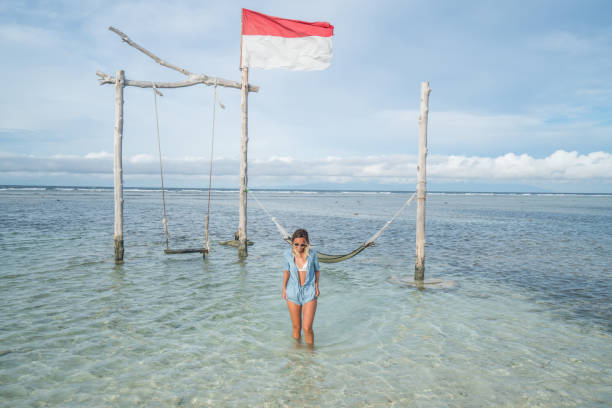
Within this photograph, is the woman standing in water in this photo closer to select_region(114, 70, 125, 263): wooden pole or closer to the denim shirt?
the denim shirt

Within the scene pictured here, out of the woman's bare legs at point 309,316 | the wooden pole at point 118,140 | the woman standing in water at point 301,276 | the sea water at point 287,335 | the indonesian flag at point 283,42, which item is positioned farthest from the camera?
the wooden pole at point 118,140

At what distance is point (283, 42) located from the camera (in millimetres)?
12297

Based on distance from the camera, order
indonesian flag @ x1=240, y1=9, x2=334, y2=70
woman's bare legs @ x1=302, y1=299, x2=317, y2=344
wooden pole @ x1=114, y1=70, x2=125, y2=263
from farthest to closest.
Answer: wooden pole @ x1=114, y1=70, x2=125, y2=263 < indonesian flag @ x1=240, y1=9, x2=334, y2=70 < woman's bare legs @ x1=302, y1=299, x2=317, y2=344

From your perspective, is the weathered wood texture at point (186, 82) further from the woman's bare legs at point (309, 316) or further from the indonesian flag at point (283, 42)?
the woman's bare legs at point (309, 316)

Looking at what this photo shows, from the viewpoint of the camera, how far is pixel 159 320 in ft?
26.4

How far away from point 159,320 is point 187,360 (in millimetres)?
2183

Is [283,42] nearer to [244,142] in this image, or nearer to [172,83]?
[244,142]

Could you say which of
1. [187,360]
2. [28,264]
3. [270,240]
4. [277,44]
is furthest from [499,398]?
[270,240]

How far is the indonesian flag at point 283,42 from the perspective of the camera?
12266mm

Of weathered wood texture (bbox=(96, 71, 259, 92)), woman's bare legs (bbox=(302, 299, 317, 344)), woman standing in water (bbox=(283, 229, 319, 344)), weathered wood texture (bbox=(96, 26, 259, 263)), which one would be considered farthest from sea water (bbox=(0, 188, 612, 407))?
weathered wood texture (bbox=(96, 71, 259, 92))

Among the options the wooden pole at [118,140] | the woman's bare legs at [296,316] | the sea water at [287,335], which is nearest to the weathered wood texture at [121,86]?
the wooden pole at [118,140]

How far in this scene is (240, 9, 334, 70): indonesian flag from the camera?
12266 millimetres

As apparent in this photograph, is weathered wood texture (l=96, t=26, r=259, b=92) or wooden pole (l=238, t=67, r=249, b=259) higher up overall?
weathered wood texture (l=96, t=26, r=259, b=92)

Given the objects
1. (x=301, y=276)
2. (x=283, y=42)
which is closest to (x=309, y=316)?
(x=301, y=276)
